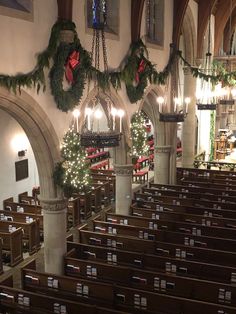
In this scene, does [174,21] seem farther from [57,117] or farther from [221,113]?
[221,113]

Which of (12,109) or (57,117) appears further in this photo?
(57,117)

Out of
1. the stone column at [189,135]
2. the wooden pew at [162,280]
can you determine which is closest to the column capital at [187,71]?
the stone column at [189,135]

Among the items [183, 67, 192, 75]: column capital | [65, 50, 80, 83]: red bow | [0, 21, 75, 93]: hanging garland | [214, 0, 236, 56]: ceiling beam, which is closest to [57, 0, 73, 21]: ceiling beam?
[0, 21, 75, 93]: hanging garland

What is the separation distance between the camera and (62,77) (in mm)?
9945

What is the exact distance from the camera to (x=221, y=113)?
95.4 ft

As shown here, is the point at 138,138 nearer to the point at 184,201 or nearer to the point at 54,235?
the point at 184,201

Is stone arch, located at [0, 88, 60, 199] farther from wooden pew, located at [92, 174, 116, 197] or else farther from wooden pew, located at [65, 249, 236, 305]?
wooden pew, located at [92, 174, 116, 197]

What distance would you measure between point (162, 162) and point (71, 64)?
8.70 metres

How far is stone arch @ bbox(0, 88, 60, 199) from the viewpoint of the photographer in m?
9.28

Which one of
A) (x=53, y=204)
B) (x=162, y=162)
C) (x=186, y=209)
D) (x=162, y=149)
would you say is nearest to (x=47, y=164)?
(x=53, y=204)

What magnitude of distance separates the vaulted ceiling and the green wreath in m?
0.82

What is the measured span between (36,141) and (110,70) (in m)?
3.75

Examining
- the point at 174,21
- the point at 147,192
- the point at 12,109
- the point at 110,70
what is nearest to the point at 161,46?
the point at 174,21

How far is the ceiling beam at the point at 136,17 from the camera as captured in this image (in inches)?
523
